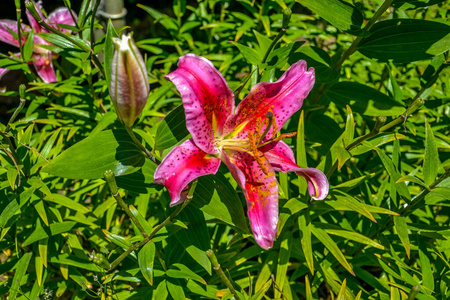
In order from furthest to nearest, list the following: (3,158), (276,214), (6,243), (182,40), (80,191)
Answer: (182,40)
(80,191)
(6,243)
(3,158)
(276,214)

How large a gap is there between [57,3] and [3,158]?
2066 mm

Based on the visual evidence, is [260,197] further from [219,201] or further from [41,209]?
[41,209]

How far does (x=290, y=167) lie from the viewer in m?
0.85

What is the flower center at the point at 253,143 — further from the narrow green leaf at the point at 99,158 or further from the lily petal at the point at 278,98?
the narrow green leaf at the point at 99,158

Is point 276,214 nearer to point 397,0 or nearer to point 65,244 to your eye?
point 397,0

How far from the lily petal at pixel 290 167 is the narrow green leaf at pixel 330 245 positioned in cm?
19

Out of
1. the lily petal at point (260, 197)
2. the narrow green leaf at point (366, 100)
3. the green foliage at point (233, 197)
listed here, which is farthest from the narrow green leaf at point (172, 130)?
the narrow green leaf at point (366, 100)

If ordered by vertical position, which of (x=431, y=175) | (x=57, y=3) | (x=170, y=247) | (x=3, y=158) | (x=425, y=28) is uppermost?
(x=425, y=28)

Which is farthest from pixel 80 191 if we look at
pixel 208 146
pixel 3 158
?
pixel 208 146

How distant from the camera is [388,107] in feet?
3.57

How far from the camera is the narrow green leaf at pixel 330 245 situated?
90 cm

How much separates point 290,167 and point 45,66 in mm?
858

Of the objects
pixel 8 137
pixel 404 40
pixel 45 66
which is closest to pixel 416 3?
pixel 404 40

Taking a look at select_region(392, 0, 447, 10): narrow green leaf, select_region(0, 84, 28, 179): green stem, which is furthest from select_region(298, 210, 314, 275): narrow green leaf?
select_region(0, 84, 28, 179): green stem
